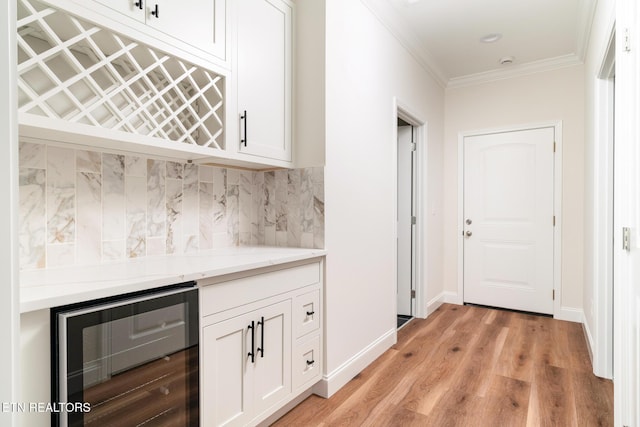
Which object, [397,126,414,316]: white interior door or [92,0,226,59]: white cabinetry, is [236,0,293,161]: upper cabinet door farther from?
[397,126,414,316]: white interior door

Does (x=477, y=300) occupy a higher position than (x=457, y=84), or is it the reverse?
(x=457, y=84)

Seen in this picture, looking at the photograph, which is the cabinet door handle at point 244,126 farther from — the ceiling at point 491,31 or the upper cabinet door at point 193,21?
the ceiling at point 491,31

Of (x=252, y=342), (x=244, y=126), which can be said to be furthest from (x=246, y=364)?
(x=244, y=126)

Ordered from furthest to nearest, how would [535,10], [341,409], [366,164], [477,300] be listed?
[477,300] < [535,10] < [366,164] < [341,409]

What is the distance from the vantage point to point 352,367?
2361 mm

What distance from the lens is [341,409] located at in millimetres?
1990

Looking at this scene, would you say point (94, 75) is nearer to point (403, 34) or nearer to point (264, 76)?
point (264, 76)

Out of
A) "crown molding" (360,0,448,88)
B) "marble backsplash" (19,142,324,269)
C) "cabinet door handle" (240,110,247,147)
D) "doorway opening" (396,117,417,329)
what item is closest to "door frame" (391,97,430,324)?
"doorway opening" (396,117,417,329)

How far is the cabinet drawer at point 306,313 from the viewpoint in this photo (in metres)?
1.94

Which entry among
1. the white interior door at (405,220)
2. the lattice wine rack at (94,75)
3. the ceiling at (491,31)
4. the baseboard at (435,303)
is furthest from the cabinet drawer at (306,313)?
the ceiling at (491,31)

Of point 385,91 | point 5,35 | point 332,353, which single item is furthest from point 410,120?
point 5,35

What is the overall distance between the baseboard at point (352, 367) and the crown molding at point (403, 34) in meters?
2.50

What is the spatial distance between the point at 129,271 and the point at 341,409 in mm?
1384

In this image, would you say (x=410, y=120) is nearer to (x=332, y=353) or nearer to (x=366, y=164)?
(x=366, y=164)
